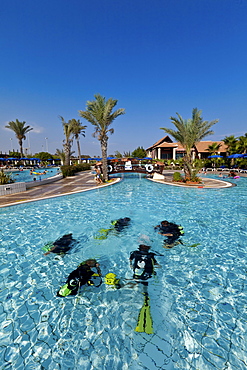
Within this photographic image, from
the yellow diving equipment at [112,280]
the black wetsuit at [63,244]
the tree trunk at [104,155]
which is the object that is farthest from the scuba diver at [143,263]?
the tree trunk at [104,155]

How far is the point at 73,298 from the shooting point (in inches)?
143

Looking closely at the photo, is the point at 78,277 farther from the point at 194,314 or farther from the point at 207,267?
the point at 207,267

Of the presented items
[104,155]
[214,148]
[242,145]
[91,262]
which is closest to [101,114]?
[104,155]

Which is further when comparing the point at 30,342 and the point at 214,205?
the point at 214,205

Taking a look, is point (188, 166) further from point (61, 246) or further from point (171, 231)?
point (61, 246)

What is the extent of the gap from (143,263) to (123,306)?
1601 millimetres

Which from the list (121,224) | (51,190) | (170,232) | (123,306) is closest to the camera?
(123,306)

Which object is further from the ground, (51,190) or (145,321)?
(51,190)

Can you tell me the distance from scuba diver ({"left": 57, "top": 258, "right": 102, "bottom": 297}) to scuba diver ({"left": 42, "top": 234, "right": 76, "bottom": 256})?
1.21 meters

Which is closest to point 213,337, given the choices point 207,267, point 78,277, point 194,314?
point 194,314

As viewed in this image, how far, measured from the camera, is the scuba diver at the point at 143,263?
4492mm

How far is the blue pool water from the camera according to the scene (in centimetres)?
256

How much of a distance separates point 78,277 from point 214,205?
8881mm

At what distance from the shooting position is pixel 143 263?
4957 millimetres
